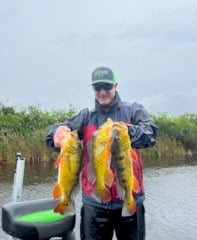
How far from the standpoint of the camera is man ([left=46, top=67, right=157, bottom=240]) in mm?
4273

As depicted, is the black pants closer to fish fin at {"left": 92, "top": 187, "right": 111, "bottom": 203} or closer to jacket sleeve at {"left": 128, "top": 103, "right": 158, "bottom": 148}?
fish fin at {"left": 92, "top": 187, "right": 111, "bottom": 203}

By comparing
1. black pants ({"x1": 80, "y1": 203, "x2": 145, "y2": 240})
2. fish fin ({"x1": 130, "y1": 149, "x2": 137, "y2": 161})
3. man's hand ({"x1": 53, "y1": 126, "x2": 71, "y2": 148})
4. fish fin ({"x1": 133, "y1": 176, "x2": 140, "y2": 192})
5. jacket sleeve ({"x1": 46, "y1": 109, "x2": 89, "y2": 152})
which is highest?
jacket sleeve ({"x1": 46, "y1": 109, "x2": 89, "y2": 152})

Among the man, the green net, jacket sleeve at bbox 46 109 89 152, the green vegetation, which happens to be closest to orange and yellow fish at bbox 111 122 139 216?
the man

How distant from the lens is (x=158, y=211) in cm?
1141

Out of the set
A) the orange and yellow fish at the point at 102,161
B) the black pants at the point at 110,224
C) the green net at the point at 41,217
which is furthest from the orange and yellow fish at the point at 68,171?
the green net at the point at 41,217

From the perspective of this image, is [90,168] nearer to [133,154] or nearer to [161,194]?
Result: [133,154]

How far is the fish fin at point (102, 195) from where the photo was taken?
4125 millimetres

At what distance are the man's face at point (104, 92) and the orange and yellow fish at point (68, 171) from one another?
0.52 metres

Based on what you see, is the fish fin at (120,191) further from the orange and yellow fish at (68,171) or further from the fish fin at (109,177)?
the orange and yellow fish at (68,171)

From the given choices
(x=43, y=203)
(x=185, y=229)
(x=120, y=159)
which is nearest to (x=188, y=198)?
(x=185, y=229)

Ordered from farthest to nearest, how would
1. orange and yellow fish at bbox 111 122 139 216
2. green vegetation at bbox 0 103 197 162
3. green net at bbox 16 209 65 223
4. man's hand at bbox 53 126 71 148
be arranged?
green vegetation at bbox 0 103 197 162, green net at bbox 16 209 65 223, man's hand at bbox 53 126 71 148, orange and yellow fish at bbox 111 122 139 216

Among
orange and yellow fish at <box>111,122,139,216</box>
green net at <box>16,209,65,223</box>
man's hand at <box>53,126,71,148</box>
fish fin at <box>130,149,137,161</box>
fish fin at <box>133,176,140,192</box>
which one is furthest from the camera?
green net at <box>16,209,65,223</box>

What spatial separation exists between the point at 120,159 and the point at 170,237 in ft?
18.0

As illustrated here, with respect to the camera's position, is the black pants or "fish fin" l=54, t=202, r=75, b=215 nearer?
"fish fin" l=54, t=202, r=75, b=215
